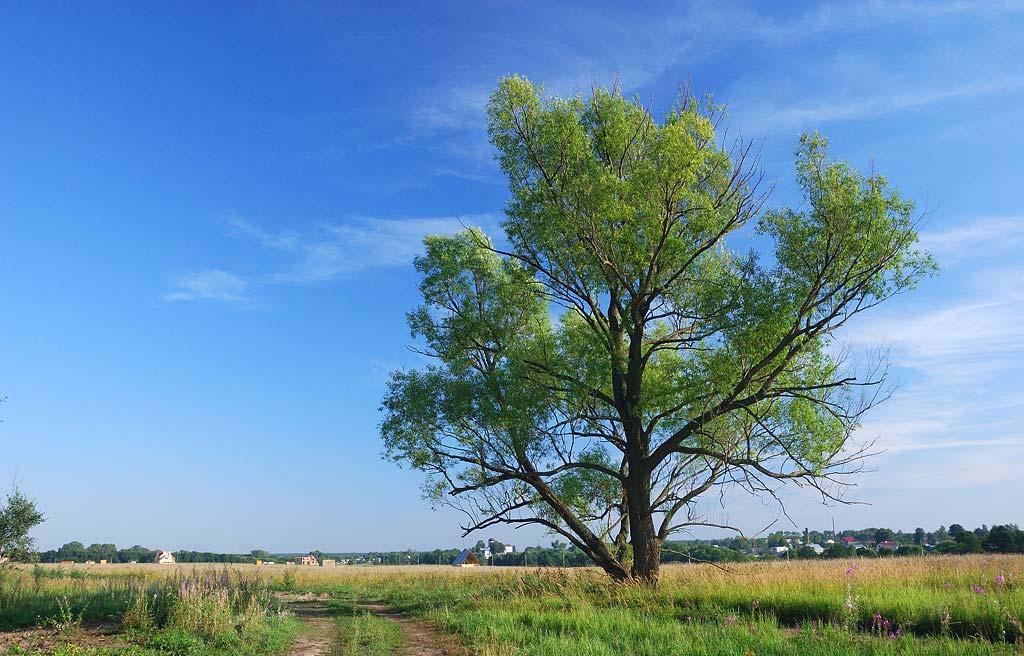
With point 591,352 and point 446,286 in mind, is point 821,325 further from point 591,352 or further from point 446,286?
point 446,286

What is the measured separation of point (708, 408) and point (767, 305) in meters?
3.30

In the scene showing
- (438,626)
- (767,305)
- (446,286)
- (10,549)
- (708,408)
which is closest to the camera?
(438,626)

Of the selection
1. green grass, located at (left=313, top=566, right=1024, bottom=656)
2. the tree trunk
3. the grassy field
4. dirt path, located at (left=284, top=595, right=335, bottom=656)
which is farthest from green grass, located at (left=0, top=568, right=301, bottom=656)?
the tree trunk

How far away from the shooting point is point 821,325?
1762 cm

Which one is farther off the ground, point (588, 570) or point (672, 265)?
point (672, 265)

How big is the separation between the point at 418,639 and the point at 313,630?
3.21 meters

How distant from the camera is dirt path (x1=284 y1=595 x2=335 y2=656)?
479 inches

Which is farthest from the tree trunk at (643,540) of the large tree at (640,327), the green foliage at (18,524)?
the green foliage at (18,524)

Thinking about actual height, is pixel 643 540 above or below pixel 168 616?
above

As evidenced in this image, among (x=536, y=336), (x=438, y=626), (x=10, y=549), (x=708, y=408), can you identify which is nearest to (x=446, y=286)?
(x=536, y=336)

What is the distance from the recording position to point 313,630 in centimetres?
1546

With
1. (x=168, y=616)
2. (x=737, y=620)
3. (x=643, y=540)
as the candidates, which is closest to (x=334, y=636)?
(x=168, y=616)

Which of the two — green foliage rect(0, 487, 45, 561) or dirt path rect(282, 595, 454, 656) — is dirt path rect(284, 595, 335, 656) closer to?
dirt path rect(282, 595, 454, 656)

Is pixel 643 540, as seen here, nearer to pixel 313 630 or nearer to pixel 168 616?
pixel 313 630
